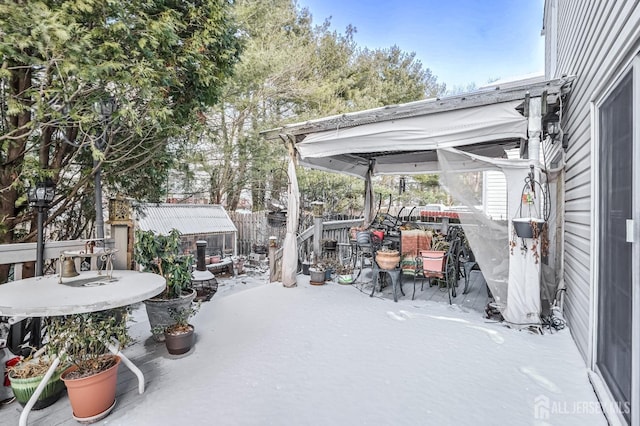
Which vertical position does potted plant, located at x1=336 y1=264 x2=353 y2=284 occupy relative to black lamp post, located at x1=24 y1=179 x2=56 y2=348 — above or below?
below

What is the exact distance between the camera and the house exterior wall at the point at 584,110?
1.89m

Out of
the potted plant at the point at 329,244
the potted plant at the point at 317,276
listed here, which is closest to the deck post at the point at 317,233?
the potted plant at the point at 329,244

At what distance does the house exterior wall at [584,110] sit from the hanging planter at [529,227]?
0.31m

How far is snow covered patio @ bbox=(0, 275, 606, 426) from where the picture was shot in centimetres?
192

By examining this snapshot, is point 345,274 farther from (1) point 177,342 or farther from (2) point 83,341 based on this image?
(2) point 83,341

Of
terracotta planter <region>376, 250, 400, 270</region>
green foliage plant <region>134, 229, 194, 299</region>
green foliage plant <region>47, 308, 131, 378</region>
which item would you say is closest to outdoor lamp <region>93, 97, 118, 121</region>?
green foliage plant <region>134, 229, 194, 299</region>

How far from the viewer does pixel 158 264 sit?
116 inches

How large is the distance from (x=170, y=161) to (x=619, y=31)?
4.08m

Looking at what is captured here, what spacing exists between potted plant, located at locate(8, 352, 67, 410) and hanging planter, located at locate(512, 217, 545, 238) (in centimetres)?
375

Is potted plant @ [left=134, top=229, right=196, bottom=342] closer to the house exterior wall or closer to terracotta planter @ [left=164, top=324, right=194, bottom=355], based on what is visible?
terracotta planter @ [left=164, top=324, right=194, bottom=355]

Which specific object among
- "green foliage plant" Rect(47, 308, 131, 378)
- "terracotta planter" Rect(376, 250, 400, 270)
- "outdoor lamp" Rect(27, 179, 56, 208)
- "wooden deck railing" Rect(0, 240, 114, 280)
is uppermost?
"outdoor lamp" Rect(27, 179, 56, 208)

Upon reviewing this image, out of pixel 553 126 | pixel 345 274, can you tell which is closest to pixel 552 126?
pixel 553 126

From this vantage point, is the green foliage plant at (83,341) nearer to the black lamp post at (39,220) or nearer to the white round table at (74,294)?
the white round table at (74,294)

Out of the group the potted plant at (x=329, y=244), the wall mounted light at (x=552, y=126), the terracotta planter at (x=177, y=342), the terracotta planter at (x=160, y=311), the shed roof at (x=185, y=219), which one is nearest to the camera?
the terracotta planter at (x=177, y=342)
